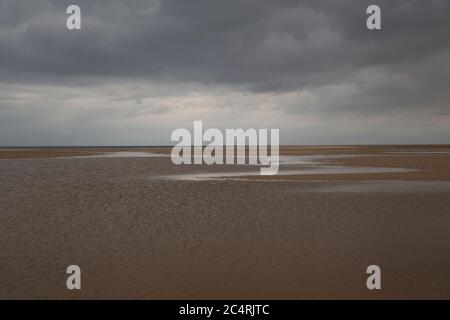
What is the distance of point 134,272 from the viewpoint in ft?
23.3

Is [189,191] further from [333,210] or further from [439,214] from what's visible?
[439,214]

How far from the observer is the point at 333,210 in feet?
41.0

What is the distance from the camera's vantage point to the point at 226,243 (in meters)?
8.90

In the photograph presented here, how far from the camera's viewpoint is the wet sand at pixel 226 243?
6.37 meters

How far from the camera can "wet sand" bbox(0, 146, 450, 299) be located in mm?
6371
